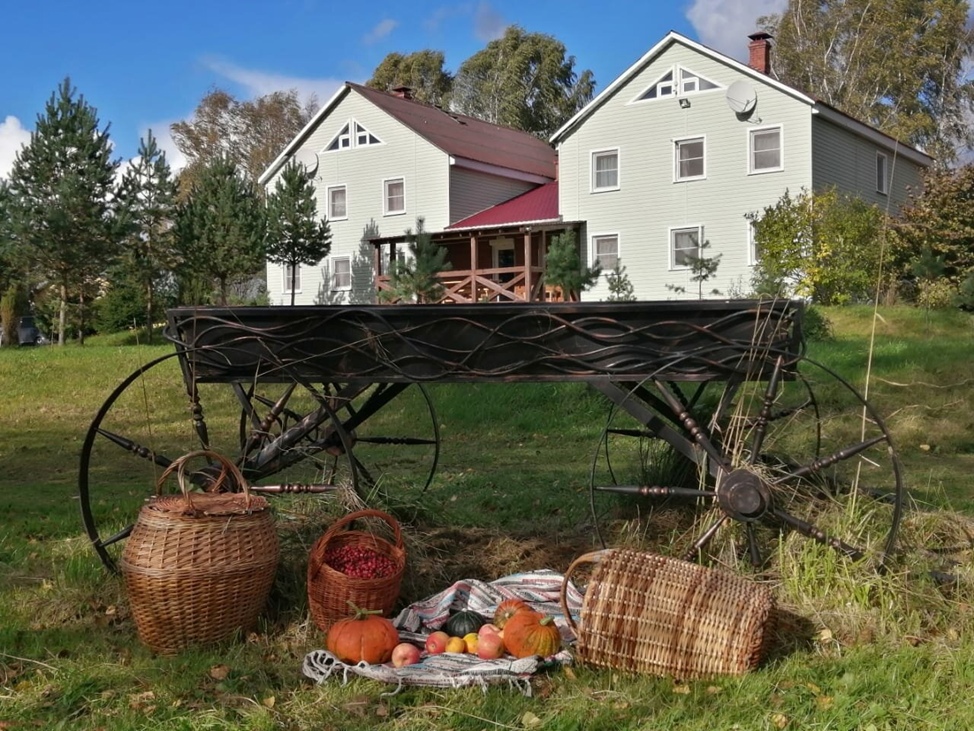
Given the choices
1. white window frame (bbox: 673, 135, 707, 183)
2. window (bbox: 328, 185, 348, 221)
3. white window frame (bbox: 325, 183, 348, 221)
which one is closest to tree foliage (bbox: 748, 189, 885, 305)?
white window frame (bbox: 673, 135, 707, 183)

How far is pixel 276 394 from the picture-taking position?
13.2m

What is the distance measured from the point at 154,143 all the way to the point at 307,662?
26.2 m

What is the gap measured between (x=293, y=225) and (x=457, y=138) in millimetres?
6916

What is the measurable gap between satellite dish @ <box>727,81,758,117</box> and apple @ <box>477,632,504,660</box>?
23.2 meters

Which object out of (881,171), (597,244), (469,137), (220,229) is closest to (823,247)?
(597,244)

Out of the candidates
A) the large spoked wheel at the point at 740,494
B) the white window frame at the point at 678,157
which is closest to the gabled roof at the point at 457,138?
the white window frame at the point at 678,157

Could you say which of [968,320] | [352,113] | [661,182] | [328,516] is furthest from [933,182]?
[328,516]

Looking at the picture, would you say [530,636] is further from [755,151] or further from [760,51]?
[760,51]

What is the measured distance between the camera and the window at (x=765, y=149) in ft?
82.2

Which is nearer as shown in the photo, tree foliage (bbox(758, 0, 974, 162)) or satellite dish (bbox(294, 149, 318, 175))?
satellite dish (bbox(294, 149, 318, 175))

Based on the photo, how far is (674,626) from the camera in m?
3.65

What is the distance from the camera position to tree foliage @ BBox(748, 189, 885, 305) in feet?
69.9

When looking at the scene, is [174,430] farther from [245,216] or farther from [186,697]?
[245,216]

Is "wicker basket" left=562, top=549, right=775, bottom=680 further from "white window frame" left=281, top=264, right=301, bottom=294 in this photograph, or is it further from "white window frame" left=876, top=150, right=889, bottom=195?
"white window frame" left=281, top=264, right=301, bottom=294
